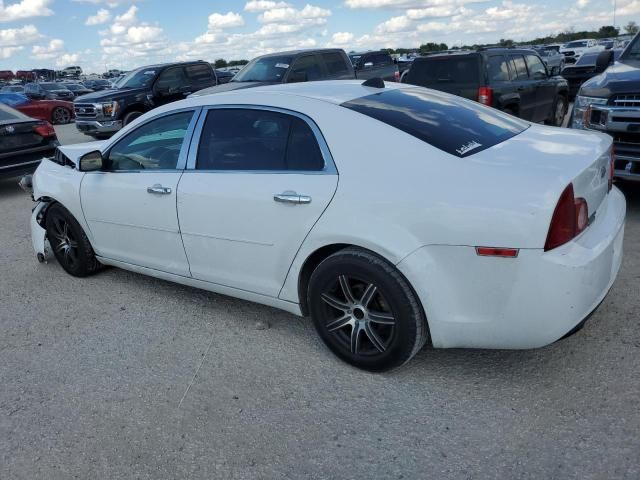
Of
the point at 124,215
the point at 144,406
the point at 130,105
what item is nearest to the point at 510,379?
the point at 144,406

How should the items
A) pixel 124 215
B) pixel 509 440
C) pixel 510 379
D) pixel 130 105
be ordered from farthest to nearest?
pixel 130 105, pixel 124 215, pixel 510 379, pixel 509 440

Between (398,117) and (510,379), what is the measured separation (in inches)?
62.3

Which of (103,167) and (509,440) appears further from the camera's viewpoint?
(103,167)

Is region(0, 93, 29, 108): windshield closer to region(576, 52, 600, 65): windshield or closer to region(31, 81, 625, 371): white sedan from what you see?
region(31, 81, 625, 371): white sedan

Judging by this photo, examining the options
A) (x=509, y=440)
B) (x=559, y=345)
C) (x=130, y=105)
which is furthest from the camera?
(x=130, y=105)

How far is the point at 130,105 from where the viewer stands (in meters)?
13.4

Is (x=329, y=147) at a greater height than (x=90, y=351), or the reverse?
(x=329, y=147)

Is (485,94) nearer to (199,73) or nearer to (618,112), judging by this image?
(618,112)

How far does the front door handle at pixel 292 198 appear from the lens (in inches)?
124

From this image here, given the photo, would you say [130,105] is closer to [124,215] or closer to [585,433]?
[124,215]

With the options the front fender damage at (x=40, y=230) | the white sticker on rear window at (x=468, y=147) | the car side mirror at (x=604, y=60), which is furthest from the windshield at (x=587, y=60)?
the front fender damage at (x=40, y=230)

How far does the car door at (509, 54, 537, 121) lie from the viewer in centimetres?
955

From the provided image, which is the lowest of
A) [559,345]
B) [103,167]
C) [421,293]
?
[559,345]

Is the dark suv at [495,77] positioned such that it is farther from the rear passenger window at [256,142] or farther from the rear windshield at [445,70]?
the rear passenger window at [256,142]
